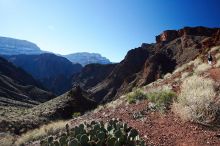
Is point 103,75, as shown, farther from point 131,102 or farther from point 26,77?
point 131,102

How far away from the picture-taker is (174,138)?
9.71 metres

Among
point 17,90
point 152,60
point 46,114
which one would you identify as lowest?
point 46,114

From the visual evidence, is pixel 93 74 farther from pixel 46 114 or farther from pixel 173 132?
pixel 173 132

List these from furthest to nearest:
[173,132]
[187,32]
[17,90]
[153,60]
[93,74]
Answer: [93,74] → [187,32] → [17,90] → [153,60] → [173,132]

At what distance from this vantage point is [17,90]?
90.1 m

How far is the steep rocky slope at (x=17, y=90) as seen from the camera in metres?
77.0

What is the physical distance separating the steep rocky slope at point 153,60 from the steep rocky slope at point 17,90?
15.8 m

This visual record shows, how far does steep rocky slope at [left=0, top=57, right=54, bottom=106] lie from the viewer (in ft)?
253

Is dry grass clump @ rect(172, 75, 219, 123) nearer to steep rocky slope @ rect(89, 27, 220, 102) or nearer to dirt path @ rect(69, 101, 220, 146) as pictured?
dirt path @ rect(69, 101, 220, 146)

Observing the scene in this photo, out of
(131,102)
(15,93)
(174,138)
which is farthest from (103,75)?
(174,138)

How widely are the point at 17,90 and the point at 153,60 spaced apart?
36.2m

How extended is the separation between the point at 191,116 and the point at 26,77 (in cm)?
11401

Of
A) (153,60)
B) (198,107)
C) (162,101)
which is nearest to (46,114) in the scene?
(162,101)

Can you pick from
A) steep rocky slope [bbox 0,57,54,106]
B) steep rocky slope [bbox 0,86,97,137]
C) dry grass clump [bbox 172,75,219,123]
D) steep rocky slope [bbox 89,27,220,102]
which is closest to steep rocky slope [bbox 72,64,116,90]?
steep rocky slope [bbox 0,57,54,106]
